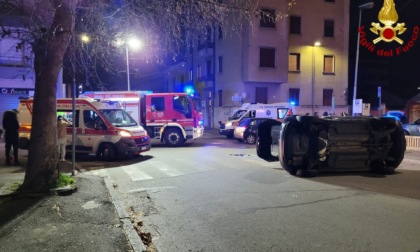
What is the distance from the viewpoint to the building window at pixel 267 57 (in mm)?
34656

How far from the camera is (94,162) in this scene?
1412cm

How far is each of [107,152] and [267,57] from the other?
23496 mm

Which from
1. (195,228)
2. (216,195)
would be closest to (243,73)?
(216,195)

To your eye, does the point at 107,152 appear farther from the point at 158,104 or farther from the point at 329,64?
the point at 329,64

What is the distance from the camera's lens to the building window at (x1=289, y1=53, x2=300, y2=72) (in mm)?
36906

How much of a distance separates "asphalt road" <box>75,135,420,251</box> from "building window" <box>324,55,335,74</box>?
27.1 metres

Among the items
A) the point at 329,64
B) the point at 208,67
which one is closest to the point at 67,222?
the point at 329,64

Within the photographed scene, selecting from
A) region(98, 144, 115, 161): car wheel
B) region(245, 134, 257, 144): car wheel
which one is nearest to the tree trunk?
region(98, 144, 115, 161): car wheel

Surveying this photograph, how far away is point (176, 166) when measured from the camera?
42.6 ft

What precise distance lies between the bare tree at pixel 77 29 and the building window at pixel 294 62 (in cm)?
2763

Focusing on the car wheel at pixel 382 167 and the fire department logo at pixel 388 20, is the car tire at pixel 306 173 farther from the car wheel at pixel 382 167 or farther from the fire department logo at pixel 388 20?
the fire department logo at pixel 388 20

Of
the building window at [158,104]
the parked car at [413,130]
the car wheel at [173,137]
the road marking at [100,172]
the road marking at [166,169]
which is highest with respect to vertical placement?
the building window at [158,104]

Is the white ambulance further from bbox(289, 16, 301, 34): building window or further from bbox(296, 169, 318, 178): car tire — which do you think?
bbox(289, 16, 301, 34): building window

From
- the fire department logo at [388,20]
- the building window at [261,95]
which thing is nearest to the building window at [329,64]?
the building window at [261,95]
